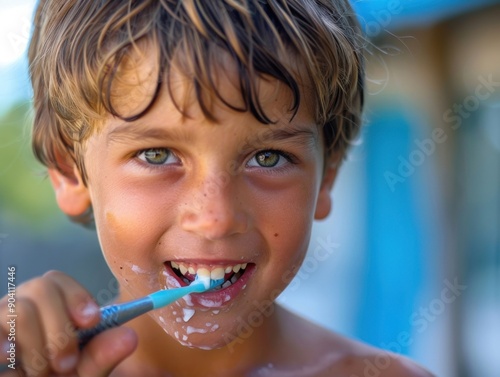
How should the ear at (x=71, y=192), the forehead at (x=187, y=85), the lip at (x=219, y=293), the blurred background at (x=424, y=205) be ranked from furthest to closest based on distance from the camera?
the blurred background at (x=424, y=205), the ear at (x=71, y=192), the lip at (x=219, y=293), the forehead at (x=187, y=85)

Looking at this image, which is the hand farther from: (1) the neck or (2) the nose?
(1) the neck

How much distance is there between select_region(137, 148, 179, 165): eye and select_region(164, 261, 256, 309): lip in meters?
0.16

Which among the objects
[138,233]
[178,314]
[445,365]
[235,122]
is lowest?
[445,365]

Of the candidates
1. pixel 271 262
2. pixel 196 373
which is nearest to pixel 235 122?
pixel 271 262

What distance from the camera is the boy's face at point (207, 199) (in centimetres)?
91

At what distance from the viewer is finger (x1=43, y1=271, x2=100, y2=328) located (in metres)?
0.70

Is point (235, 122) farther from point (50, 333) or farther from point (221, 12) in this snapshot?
point (50, 333)

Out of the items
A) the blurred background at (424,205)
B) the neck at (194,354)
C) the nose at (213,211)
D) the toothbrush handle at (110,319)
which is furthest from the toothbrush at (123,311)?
the blurred background at (424,205)

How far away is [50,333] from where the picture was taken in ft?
2.34

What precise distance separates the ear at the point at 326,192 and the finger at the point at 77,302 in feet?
1.98

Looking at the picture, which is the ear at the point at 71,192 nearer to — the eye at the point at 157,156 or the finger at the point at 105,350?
the eye at the point at 157,156

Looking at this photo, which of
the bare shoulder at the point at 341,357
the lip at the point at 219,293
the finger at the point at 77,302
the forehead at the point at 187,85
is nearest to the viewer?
the finger at the point at 77,302

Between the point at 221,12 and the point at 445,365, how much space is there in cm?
181

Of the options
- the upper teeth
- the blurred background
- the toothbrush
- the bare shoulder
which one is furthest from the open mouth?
the blurred background
